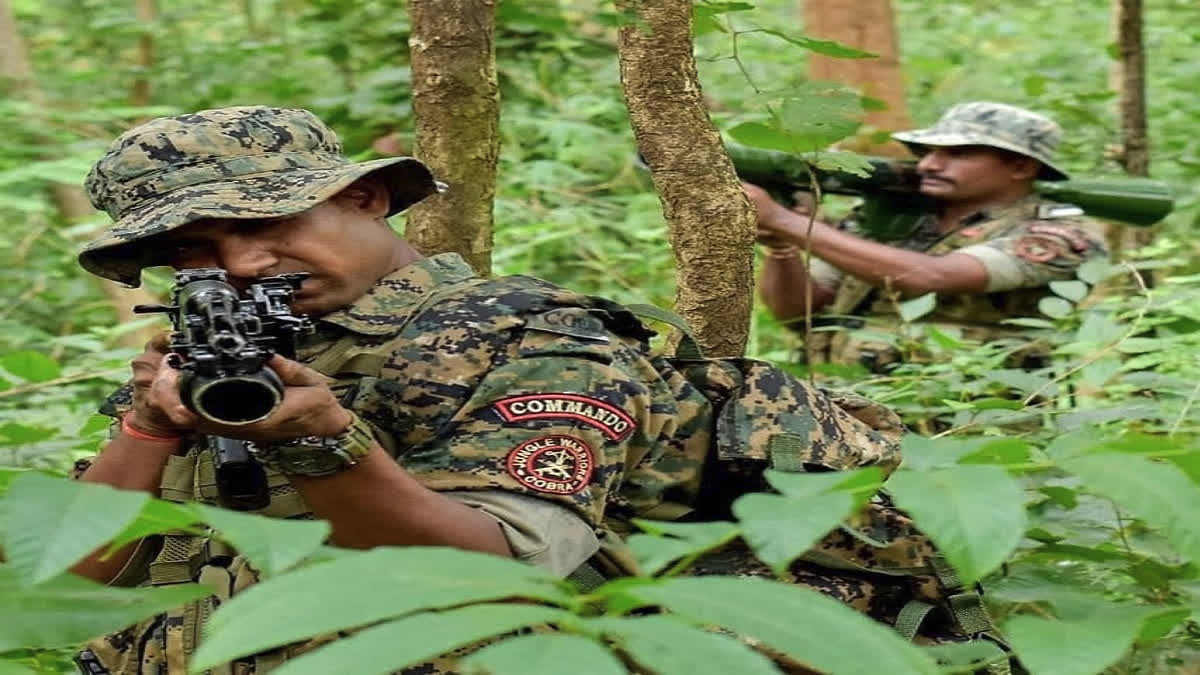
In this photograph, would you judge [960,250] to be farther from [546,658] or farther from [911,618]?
[546,658]

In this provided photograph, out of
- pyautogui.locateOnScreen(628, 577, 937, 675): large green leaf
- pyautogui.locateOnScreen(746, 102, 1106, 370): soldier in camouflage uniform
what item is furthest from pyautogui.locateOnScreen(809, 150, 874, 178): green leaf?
pyautogui.locateOnScreen(628, 577, 937, 675): large green leaf

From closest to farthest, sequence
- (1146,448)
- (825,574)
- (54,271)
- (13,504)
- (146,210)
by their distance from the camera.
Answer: (13,504) → (1146,448) → (146,210) → (825,574) → (54,271)

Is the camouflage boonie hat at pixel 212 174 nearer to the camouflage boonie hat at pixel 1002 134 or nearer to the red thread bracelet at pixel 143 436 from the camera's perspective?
the red thread bracelet at pixel 143 436

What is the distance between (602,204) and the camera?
5.91 meters

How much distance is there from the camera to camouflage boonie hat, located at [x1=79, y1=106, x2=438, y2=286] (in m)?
1.93

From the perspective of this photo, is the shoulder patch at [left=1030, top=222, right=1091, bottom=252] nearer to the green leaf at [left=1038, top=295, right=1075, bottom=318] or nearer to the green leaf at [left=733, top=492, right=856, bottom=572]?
the green leaf at [left=1038, top=295, right=1075, bottom=318]

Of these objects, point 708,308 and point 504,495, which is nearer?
point 504,495

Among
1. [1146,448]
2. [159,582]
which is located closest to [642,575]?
[1146,448]

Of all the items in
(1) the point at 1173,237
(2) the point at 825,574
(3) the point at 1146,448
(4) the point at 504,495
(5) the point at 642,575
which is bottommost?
(1) the point at 1173,237

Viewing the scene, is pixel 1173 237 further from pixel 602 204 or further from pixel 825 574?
pixel 825 574

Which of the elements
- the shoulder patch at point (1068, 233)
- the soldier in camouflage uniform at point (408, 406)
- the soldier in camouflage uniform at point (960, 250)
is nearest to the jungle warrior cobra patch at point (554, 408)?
the soldier in camouflage uniform at point (408, 406)

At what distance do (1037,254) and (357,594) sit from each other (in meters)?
4.20

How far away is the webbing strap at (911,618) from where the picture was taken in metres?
2.13

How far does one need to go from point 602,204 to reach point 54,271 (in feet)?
6.80
